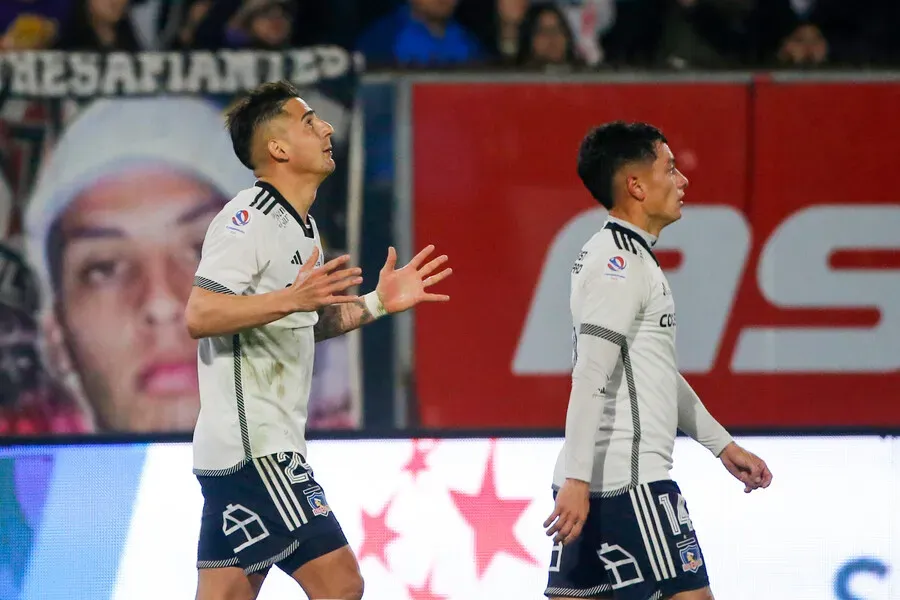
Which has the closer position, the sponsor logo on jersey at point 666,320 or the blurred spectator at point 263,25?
the sponsor logo on jersey at point 666,320

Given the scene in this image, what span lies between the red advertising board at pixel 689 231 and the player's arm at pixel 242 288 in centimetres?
395

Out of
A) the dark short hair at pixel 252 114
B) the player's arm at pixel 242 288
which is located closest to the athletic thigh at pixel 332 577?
the player's arm at pixel 242 288

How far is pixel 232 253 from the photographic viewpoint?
11.2ft

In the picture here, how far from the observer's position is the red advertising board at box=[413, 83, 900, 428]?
7359 millimetres

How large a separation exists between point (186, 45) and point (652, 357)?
4508 mm

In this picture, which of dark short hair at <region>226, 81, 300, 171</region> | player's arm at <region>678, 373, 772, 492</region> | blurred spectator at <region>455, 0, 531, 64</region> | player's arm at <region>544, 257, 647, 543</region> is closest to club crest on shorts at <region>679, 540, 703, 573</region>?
player's arm at <region>544, 257, 647, 543</region>

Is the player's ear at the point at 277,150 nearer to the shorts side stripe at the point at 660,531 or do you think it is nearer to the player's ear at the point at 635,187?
the player's ear at the point at 635,187

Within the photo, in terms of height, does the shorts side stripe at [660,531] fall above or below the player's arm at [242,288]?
below

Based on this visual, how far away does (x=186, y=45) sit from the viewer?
7312 mm

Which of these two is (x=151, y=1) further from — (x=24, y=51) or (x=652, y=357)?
(x=652, y=357)

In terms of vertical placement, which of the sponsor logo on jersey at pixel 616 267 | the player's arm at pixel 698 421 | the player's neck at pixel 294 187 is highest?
the player's neck at pixel 294 187

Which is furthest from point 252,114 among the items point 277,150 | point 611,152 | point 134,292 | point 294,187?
point 134,292

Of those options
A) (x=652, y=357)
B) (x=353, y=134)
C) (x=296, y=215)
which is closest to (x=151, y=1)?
(x=353, y=134)

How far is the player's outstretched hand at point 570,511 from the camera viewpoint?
10.8 ft
